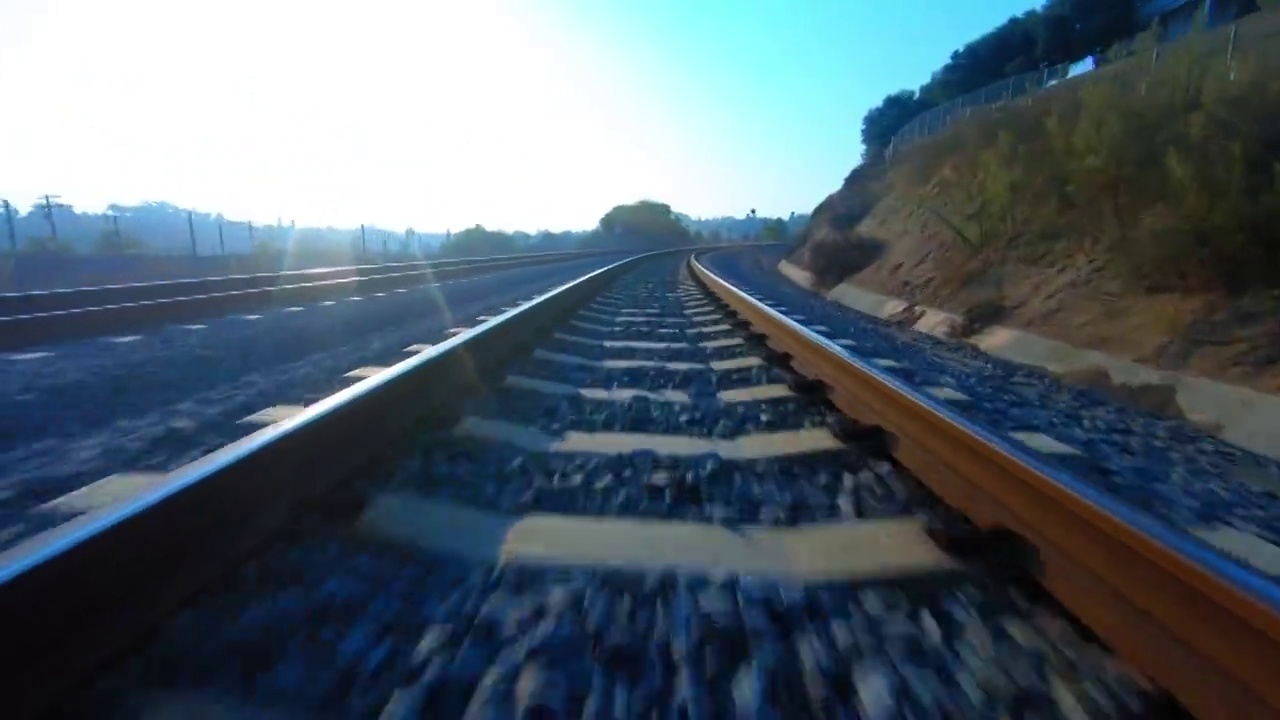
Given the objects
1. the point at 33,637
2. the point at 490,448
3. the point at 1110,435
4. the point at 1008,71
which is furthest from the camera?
the point at 1008,71

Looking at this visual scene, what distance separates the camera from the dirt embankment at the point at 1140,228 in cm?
741

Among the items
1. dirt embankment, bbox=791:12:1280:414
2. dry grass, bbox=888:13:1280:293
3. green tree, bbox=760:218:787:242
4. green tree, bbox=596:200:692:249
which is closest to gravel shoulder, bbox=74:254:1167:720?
dirt embankment, bbox=791:12:1280:414

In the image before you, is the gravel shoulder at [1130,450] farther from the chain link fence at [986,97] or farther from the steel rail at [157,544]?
the chain link fence at [986,97]

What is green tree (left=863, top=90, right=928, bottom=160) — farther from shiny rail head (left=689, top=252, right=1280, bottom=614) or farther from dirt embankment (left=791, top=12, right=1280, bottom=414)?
shiny rail head (left=689, top=252, right=1280, bottom=614)

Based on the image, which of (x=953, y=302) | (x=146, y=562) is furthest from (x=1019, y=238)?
(x=146, y=562)

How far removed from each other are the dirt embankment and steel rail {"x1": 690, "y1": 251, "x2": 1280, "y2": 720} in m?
4.39

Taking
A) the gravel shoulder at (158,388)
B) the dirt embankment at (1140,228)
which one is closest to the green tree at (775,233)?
the dirt embankment at (1140,228)

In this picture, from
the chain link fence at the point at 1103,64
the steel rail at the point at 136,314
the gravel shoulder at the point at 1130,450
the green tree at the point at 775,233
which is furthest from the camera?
the green tree at the point at 775,233

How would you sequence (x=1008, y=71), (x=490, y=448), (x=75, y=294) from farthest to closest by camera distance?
(x=1008, y=71) < (x=75, y=294) < (x=490, y=448)

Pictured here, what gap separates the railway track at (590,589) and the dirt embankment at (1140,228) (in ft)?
15.8

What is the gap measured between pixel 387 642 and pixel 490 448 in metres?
1.67

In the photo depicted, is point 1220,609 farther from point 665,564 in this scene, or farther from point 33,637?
point 33,637

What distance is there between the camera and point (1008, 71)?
5081 centimetres

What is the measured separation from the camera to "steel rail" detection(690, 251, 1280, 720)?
1660 millimetres
